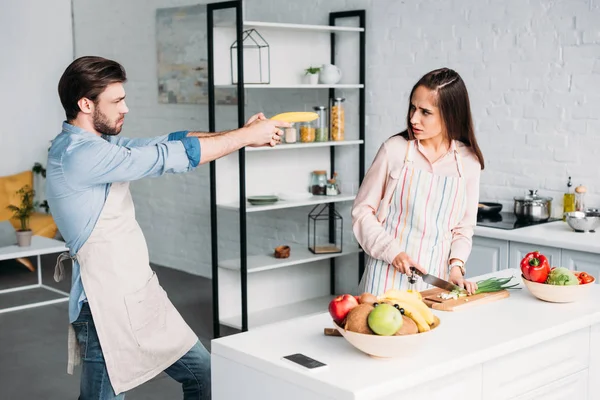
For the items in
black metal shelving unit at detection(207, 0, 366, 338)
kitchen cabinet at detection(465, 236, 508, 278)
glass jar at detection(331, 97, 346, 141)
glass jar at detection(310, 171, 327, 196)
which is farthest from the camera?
glass jar at detection(310, 171, 327, 196)

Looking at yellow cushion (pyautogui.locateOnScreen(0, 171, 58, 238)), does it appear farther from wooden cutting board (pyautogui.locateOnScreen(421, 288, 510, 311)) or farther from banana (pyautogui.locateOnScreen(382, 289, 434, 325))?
banana (pyautogui.locateOnScreen(382, 289, 434, 325))

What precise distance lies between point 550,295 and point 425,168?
72 centimetres

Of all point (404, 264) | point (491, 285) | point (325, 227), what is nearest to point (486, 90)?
point (325, 227)

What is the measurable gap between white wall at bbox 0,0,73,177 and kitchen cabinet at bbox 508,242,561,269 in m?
5.70

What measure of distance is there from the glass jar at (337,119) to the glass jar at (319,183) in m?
0.28

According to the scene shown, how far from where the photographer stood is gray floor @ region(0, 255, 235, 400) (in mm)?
4398

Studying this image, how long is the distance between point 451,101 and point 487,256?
1.61 m

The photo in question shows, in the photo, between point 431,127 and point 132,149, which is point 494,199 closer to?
point 431,127

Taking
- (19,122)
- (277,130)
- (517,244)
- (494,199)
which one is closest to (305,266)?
(494,199)

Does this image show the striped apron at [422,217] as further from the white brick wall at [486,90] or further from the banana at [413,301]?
the white brick wall at [486,90]

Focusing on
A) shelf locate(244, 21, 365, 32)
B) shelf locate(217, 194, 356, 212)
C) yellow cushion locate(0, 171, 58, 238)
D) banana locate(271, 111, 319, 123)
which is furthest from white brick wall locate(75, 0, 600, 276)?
banana locate(271, 111, 319, 123)

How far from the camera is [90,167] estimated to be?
2516 mm

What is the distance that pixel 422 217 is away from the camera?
10.2 feet

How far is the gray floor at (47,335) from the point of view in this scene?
440 cm
